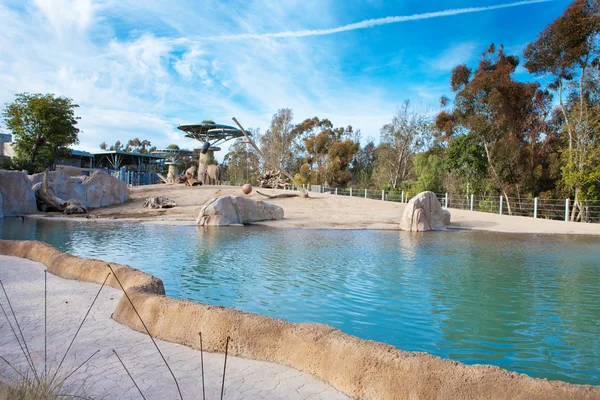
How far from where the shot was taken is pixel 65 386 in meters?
3.01

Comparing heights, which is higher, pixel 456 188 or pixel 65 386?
pixel 456 188

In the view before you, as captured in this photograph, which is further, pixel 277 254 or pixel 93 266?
pixel 277 254

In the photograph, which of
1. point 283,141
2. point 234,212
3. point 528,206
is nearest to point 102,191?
point 234,212

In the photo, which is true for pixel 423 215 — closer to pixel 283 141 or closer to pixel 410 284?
pixel 410 284

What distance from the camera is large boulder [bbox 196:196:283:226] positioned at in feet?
52.1

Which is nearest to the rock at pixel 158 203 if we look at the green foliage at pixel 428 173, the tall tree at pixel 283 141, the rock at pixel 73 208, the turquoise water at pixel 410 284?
the rock at pixel 73 208

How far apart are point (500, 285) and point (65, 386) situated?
677cm

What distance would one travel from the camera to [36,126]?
2895 cm

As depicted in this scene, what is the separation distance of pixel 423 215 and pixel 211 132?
Answer: 24679 mm

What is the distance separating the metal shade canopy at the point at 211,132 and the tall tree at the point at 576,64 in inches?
909

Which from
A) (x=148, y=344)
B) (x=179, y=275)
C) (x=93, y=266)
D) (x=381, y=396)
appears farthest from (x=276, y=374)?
(x=179, y=275)

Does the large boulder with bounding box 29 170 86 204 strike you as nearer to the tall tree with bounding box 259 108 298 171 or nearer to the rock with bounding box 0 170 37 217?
the rock with bounding box 0 170 37 217

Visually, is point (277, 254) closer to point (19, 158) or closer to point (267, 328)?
point (267, 328)

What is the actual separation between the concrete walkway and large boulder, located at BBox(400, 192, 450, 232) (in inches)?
512
